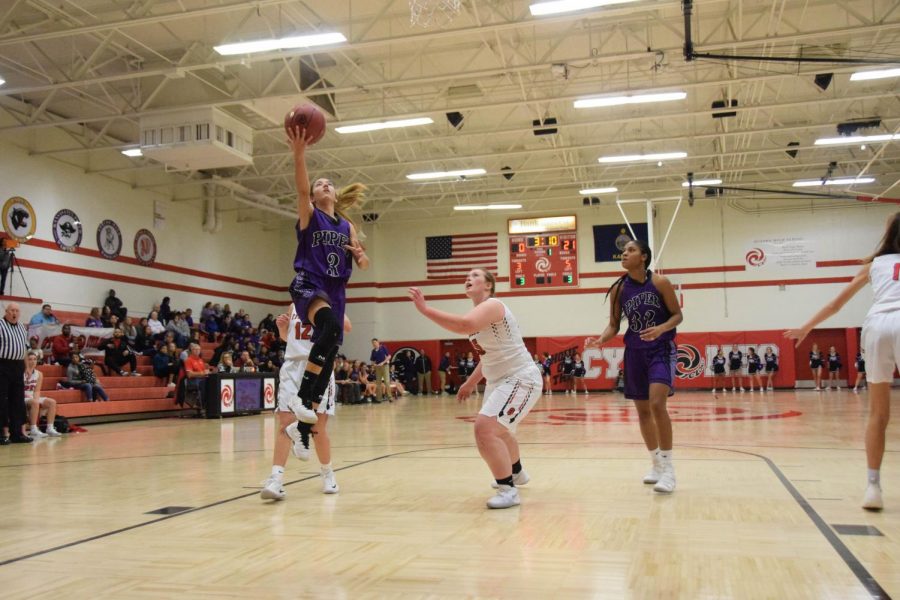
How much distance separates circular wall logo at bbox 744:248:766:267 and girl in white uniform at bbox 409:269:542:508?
24.4m

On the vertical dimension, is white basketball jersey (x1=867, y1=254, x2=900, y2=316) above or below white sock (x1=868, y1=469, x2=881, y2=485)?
above

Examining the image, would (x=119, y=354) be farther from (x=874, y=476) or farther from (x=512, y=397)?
(x=874, y=476)

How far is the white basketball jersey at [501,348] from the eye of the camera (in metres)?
4.81

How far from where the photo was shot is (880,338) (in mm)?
4062

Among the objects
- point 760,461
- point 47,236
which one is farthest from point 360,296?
point 760,461

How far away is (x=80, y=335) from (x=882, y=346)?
692 inches

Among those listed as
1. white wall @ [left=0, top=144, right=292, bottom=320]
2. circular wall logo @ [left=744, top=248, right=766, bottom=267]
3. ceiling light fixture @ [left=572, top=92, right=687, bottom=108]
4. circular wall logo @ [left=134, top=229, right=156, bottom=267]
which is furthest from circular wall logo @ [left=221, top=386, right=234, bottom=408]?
circular wall logo @ [left=744, top=248, right=766, bottom=267]

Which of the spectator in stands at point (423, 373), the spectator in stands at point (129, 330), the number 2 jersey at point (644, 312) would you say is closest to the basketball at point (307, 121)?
the number 2 jersey at point (644, 312)

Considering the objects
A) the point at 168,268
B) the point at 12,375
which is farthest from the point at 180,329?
the point at 12,375

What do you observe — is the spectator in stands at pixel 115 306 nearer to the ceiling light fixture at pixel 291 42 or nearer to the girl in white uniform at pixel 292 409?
the ceiling light fixture at pixel 291 42

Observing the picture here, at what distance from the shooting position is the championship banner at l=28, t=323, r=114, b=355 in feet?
53.9

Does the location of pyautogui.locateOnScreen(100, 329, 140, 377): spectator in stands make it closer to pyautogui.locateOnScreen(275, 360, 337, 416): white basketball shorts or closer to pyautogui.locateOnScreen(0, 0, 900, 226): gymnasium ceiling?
pyautogui.locateOnScreen(0, 0, 900, 226): gymnasium ceiling

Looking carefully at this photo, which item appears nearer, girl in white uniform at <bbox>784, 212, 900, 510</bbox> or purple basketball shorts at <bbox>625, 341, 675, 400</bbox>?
girl in white uniform at <bbox>784, 212, 900, 510</bbox>

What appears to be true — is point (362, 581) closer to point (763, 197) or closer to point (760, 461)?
point (760, 461)
